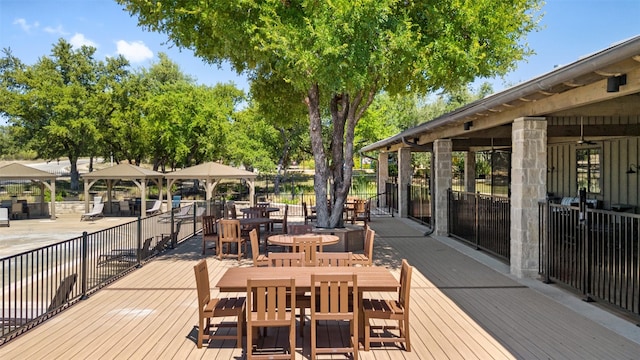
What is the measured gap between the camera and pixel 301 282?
15.5 ft

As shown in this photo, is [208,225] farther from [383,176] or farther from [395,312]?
[383,176]

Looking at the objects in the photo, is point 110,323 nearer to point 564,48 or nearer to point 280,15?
point 280,15

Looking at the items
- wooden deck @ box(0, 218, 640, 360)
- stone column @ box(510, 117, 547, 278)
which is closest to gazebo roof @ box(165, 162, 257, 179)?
wooden deck @ box(0, 218, 640, 360)

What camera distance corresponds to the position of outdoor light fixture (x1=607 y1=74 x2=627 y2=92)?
5.29 m

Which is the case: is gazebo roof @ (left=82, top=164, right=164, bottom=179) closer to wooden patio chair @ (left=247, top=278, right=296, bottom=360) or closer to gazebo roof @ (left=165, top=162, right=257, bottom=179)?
gazebo roof @ (left=165, top=162, right=257, bottom=179)

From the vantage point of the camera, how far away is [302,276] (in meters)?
4.98

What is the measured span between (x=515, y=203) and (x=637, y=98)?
2.53 meters

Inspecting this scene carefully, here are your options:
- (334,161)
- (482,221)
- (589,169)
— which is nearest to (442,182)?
(482,221)

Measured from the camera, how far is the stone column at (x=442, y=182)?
13070 millimetres

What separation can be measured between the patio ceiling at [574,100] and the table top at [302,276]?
3178 millimetres

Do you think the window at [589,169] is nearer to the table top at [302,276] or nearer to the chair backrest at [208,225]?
the table top at [302,276]

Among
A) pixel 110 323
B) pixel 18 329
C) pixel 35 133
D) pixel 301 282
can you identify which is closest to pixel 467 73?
pixel 301 282

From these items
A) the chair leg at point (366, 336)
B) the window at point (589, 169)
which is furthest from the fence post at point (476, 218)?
the chair leg at point (366, 336)

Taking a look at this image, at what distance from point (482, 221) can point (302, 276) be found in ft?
22.0
